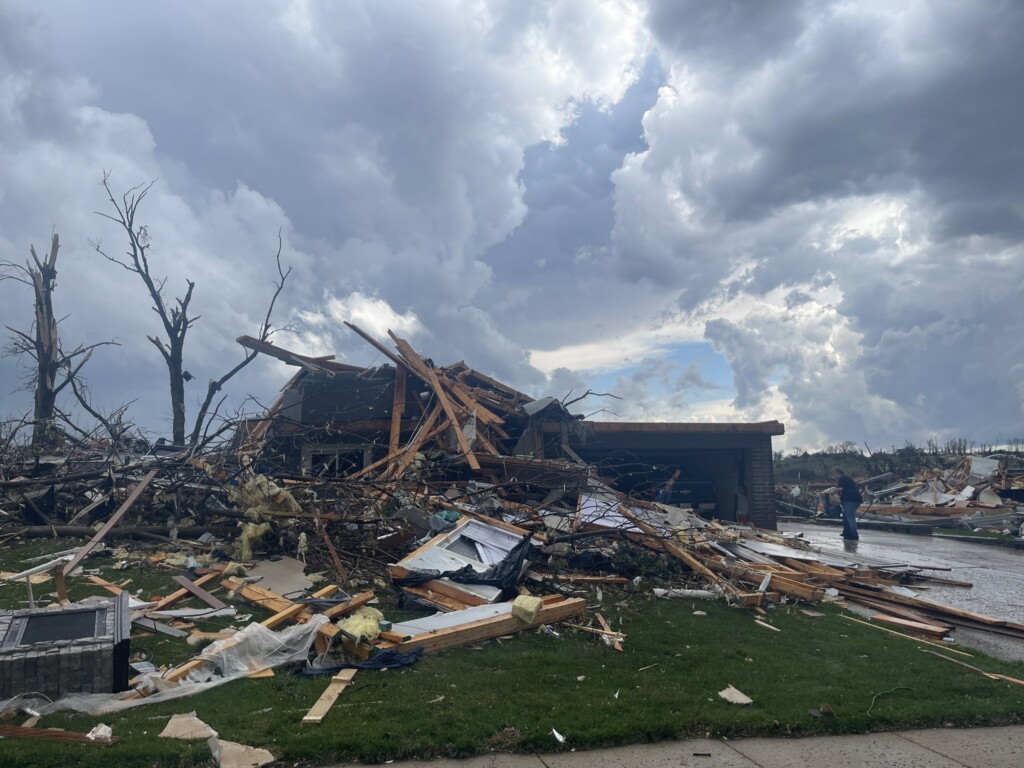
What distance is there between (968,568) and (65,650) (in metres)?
14.6

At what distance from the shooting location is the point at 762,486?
19.7 meters

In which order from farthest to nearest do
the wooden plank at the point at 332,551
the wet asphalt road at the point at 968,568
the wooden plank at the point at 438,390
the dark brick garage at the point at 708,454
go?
the dark brick garage at the point at 708,454, the wooden plank at the point at 438,390, the wooden plank at the point at 332,551, the wet asphalt road at the point at 968,568

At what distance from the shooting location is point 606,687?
546 centimetres

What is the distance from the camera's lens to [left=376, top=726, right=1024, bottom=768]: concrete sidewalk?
4176 mm

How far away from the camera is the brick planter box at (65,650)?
4.49 meters

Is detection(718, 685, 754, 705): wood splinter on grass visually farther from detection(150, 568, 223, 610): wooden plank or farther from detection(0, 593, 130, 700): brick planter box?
detection(150, 568, 223, 610): wooden plank

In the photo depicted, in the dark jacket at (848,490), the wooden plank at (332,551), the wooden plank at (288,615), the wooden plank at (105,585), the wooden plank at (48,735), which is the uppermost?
the dark jacket at (848,490)

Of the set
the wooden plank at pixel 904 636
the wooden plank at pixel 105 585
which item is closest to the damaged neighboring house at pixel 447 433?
the wooden plank at pixel 105 585

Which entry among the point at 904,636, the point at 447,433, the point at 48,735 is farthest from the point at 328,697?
the point at 447,433

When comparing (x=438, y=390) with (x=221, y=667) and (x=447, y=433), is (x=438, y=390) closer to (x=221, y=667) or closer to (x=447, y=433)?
(x=447, y=433)

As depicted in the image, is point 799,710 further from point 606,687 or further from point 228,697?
point 228,697

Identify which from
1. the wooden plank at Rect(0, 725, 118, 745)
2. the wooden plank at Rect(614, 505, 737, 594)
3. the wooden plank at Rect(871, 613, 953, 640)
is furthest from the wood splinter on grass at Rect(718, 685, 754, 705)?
the wooden plank at Rect(0, 725, 118, 745)

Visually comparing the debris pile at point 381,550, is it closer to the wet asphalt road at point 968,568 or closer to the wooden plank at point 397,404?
the wooden plank at point 397,404

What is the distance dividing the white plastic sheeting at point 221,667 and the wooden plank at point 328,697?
0.54 m
